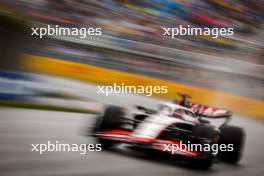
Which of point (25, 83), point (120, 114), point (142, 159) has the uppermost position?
point (25, 83)

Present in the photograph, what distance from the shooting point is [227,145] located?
2898 millimetres

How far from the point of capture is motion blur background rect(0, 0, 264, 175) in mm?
2691

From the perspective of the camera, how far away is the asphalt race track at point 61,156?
2.44 metres

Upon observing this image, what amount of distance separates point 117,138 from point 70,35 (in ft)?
2.02

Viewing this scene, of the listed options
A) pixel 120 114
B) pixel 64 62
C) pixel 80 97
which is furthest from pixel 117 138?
pixel 64 62

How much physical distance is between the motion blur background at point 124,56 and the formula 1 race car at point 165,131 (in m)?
0.08

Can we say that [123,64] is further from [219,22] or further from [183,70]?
[219,22]

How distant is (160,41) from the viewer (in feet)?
9.45

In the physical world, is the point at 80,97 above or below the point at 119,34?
below
